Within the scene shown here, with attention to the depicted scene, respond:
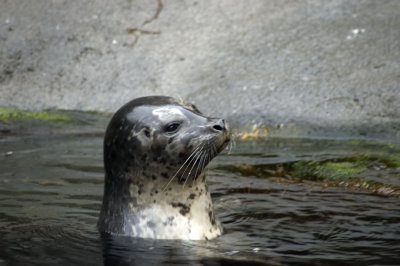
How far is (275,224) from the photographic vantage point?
6.09 metres

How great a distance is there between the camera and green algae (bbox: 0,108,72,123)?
9.59 m

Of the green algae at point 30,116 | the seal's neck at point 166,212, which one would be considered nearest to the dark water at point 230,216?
the seal's neck at point 166,212

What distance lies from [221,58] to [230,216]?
13.2 ft

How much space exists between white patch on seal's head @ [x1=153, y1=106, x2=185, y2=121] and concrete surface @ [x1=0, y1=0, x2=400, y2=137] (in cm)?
317

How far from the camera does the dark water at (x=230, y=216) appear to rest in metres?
5.41

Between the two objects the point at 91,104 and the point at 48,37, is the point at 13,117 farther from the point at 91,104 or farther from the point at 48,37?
the point at 48,37

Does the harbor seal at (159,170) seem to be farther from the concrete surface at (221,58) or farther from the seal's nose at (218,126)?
the concrete surface at (221,58)

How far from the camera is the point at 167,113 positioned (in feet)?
19.0

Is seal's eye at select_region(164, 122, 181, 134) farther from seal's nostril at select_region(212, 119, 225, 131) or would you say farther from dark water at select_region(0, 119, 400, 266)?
dark water at select_region(0, 119, 400, 266)

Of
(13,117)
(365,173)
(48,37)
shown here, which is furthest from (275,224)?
(48,37)

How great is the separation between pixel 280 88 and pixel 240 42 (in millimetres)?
1111

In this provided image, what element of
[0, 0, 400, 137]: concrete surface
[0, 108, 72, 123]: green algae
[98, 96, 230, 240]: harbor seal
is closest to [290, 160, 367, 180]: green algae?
[0, 0, 400, 137]: concrete surface

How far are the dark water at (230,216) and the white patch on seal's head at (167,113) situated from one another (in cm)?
71

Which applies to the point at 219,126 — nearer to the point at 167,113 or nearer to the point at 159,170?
the point at 167,113
